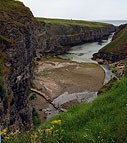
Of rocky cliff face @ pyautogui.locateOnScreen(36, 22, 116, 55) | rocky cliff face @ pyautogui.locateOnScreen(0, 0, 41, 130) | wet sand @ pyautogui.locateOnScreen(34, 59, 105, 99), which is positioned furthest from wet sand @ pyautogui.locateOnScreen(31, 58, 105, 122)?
rocky cliff face @ pyautogui.locateOnScreen(36, 22, 116, 55)

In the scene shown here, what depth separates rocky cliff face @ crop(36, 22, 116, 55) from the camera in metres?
98.3

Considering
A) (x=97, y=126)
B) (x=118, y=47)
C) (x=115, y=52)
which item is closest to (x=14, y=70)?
(x=97, y=126)

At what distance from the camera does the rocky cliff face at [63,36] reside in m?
98.3

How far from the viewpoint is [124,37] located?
83.6 metres

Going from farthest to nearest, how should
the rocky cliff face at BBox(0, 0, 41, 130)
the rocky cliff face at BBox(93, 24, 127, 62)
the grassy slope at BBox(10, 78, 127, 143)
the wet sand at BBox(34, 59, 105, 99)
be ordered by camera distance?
the rocky cliff face at BBox(93, 24, 127, 62)
the wet sand at BBox(34, 59, 105, 99)
the rocky cliff face at BBox(0, 0, 41, 130)
the grassy slope at BBox(10, 78, 127, 143)

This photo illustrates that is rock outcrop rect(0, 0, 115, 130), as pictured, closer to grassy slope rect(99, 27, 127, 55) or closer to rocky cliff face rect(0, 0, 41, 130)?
rocky cliff face rect(0, 0, 41, 130)

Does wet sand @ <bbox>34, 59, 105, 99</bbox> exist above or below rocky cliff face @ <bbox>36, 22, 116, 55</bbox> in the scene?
below

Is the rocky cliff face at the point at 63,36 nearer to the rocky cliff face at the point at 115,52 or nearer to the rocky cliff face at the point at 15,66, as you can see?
the rocky cliff face at the point at 115,52

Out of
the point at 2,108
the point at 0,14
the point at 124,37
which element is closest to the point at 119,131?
the point at 2,108

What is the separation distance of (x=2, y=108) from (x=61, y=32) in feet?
362

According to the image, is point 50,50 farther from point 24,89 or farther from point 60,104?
point 24,89

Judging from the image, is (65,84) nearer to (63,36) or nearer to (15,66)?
(15,66)

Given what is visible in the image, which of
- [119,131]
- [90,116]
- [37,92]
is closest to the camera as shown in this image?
[119,131]

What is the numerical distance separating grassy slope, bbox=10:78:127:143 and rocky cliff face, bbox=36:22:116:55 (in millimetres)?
83128
